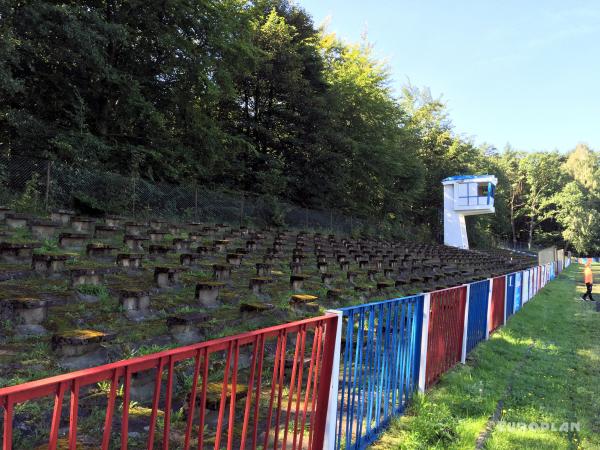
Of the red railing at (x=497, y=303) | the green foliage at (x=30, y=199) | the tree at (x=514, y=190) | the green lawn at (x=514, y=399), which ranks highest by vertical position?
the tree at (x=514, y=190)

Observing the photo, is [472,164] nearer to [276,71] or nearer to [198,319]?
[276,71]

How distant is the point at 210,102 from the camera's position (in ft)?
72.6

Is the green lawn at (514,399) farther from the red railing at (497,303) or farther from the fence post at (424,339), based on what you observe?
the red railing at (497,303)

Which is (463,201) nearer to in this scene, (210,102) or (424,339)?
(210,102)

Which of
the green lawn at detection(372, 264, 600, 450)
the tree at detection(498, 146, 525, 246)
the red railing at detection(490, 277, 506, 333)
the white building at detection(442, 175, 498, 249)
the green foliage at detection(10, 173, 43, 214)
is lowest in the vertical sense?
the green lawn at detection(372, 264, 600, 450)

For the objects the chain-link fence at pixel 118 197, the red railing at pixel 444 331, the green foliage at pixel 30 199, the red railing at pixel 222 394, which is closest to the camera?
the red railing at pixel 222 394

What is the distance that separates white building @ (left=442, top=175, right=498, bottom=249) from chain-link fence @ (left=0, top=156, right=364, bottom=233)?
868 inches

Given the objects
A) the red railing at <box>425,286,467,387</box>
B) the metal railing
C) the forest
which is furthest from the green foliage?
the red railing at <box>425,286,467,387</box>

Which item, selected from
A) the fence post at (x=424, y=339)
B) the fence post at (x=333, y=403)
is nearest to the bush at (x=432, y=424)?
the fence post at (x=424, y=339)

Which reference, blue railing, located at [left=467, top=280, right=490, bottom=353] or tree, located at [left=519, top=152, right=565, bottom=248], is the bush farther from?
tree, located at [left=519, top=152, right=565, bottom=248]

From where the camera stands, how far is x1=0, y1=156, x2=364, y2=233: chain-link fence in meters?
12.6

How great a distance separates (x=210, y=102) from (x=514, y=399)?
20550 mm

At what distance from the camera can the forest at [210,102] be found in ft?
52.2

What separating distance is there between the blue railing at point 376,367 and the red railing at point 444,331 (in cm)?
42
